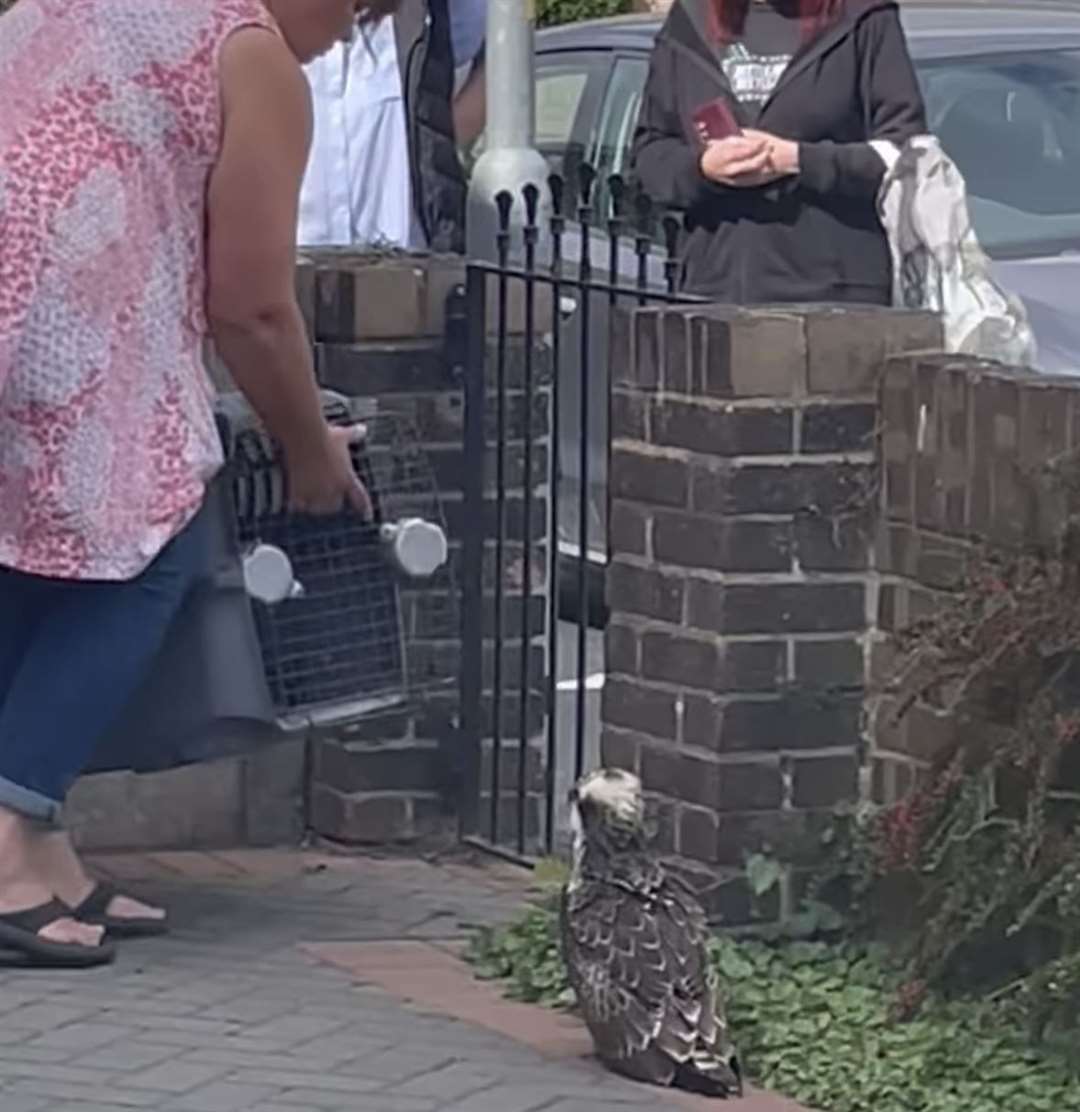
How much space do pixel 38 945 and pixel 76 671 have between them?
47cm

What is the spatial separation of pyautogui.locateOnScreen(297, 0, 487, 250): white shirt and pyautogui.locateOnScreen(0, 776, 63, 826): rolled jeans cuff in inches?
96.9

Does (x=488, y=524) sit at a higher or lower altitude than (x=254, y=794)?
higher

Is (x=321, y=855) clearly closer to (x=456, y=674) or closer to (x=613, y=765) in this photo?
(x=456, y=674)

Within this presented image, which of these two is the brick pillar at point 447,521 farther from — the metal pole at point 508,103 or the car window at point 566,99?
the car window at point 566,99

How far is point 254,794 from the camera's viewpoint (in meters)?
7.10

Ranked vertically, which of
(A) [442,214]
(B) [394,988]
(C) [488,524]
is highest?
(A) [442,214]

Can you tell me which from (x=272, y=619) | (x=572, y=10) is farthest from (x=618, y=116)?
(x=572, y=10)

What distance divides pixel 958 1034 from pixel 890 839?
0.35m

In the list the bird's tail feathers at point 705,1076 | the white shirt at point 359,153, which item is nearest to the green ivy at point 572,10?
the white shirt at point 359,153

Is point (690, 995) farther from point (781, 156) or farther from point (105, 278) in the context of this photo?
point (781, 156)

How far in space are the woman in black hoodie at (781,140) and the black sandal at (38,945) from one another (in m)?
2.30

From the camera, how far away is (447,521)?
7.01 metres

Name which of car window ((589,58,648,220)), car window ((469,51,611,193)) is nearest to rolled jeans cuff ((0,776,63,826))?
car window ((589,58,648,220))

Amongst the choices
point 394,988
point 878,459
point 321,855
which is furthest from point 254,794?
point 878,459
